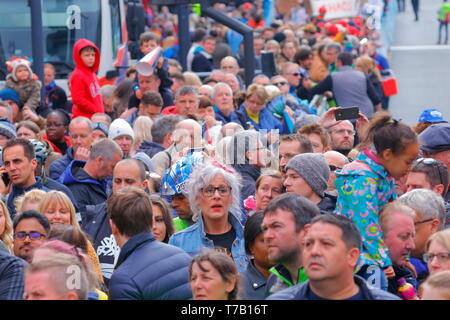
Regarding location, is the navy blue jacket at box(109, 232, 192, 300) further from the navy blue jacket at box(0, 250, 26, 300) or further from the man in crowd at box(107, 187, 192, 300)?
the navy blue jacket at box(0, 250, 26, 300)

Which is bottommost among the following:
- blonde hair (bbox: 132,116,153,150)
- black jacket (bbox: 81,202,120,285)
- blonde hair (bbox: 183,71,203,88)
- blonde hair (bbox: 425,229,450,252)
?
black jacket (bbox: 81,202,120,285)

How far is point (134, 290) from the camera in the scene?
5.90 m

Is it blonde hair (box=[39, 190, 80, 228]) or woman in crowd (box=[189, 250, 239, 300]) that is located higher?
blonde hair (box=[39, 190, 80, 228])

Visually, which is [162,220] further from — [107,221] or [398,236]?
[398,236]

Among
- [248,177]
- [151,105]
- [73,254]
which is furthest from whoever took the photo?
[151,105]

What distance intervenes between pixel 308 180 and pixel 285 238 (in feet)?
4.16

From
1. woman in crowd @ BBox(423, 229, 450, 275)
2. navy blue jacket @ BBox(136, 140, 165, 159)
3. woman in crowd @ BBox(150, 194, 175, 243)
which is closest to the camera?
woman in crowd @ BBox(423, 229, 450, 275)

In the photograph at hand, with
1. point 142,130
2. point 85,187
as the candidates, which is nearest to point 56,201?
point 85,187

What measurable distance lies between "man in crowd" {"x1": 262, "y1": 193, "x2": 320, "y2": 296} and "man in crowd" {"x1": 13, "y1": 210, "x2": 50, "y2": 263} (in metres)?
1.80

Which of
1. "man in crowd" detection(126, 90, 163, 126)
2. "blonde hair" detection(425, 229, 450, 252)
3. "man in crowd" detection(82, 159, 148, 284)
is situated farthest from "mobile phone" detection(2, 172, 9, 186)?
"blonde hair" detection(425, 229, 450, 252)

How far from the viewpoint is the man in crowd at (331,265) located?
5.13 meters

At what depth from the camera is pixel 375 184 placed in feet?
21.6

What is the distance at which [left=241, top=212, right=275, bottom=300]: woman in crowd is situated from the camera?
6355 millimetres
